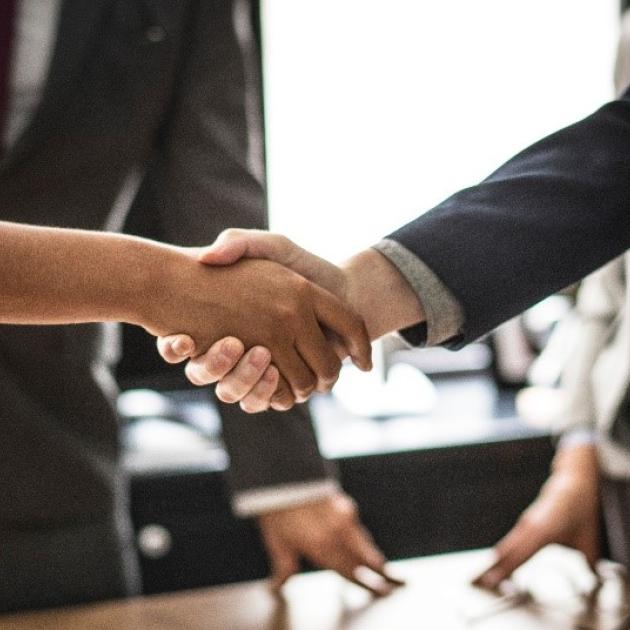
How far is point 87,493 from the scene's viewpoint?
0.96 meters

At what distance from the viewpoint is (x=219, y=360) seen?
0.87 meters

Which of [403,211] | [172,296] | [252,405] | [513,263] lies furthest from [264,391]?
[403,211]

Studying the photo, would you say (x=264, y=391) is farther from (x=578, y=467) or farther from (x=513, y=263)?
(x=578, y=467)

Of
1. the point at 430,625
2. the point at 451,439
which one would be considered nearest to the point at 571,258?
the point at 430,625

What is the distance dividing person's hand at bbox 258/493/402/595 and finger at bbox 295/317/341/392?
15 cm

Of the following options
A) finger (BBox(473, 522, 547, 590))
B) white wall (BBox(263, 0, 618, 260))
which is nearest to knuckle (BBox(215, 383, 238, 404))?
finger (BBox(473, 522, 547, 590))

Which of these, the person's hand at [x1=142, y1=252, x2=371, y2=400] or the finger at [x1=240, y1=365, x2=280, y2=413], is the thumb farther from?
the finger at [x1=240, y1=365, x2=280, y2=413]

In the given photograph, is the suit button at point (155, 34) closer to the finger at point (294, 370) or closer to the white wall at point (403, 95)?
the finger at point (294, 370)

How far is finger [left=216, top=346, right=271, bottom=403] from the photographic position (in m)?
0.88

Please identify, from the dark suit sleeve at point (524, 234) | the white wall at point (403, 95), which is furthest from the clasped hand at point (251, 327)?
the white wall at point (403, 95)

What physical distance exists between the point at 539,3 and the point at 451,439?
3.34ft

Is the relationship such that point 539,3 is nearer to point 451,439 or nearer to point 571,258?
point 451,439

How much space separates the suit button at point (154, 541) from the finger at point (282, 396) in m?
0.54

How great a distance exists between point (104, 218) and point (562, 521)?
0.60 m
